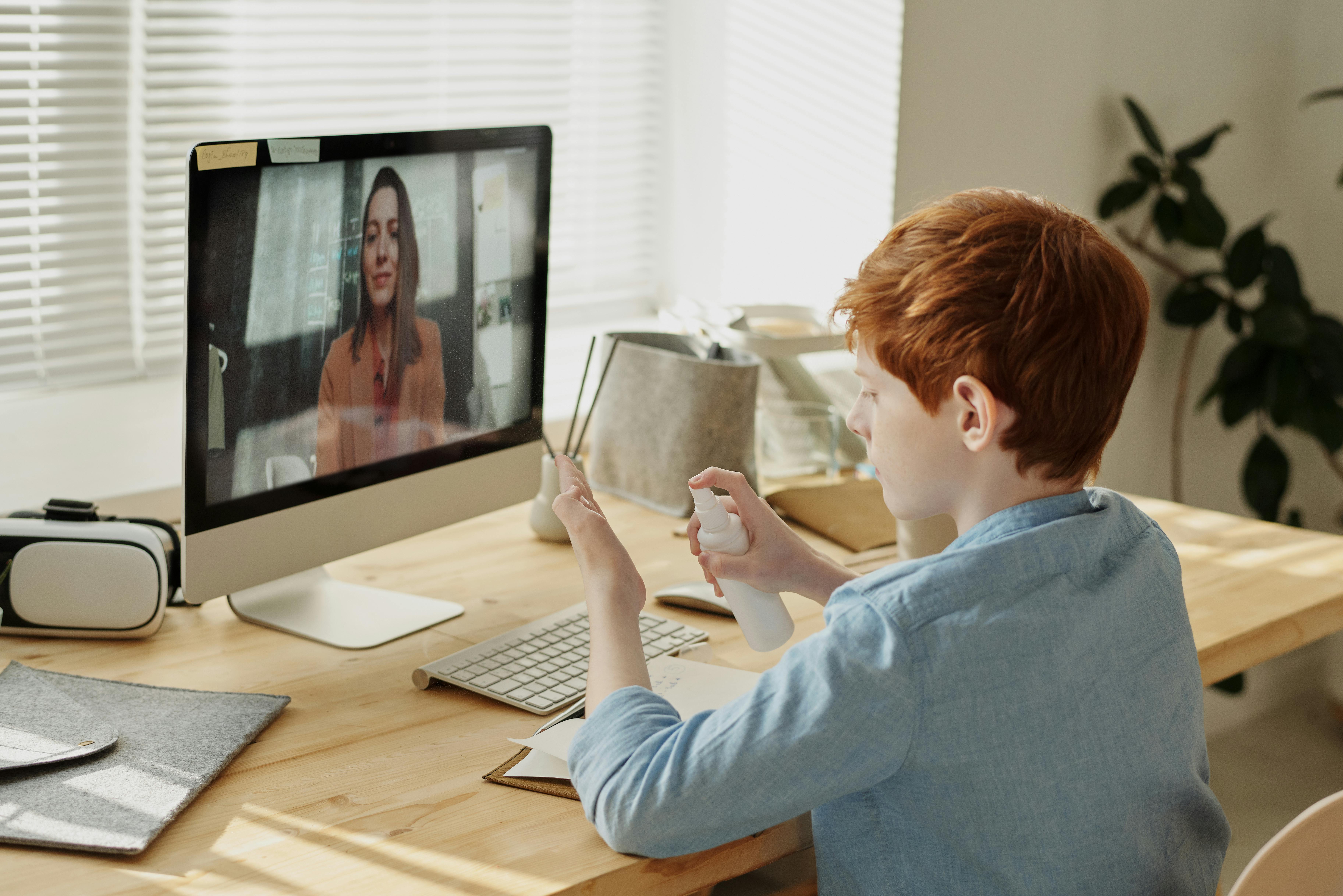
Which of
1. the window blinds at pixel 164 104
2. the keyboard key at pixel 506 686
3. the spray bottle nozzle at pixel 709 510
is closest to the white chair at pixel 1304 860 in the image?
the spray bottle nozzle at pixel 709 510

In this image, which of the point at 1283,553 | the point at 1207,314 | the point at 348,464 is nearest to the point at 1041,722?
the point at 348,464

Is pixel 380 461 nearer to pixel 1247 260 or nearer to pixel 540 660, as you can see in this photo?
pixel 540 660

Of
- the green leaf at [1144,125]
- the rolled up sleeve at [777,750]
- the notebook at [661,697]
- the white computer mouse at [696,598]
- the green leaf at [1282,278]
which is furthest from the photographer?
the green leaf at [1282,278]

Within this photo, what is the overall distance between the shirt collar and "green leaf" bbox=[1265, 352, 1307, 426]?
1.90 meters

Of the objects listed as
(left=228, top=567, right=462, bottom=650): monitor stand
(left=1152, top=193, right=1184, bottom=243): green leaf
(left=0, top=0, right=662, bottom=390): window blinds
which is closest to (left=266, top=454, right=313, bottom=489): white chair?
(left=228, top=567, right=462, bottom=650): monitor stand

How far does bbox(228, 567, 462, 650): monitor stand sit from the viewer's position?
130cm

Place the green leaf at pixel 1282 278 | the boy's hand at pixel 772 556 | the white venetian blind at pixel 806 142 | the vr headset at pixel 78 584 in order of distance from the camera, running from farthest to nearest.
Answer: the green leaf at pixel 1282 278 < the white venetian blind at pixel 806 142 < the vr headset at pixel 78 584 < the boy's hand at pixel 772 556

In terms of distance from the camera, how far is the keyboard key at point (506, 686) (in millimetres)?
1159

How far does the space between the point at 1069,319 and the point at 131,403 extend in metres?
1.44

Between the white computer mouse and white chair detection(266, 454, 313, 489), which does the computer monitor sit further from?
the white computer mouse

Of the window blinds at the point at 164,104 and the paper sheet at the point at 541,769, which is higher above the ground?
the window blinds at the point at 164,104

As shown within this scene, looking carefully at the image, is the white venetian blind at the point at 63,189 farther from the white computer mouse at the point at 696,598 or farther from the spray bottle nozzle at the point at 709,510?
the spray bottle nozzle at the point at 709,510

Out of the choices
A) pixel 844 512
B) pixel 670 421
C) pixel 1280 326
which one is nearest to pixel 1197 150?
pixel 1280 326

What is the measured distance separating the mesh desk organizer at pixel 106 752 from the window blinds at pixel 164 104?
30.3 inches
